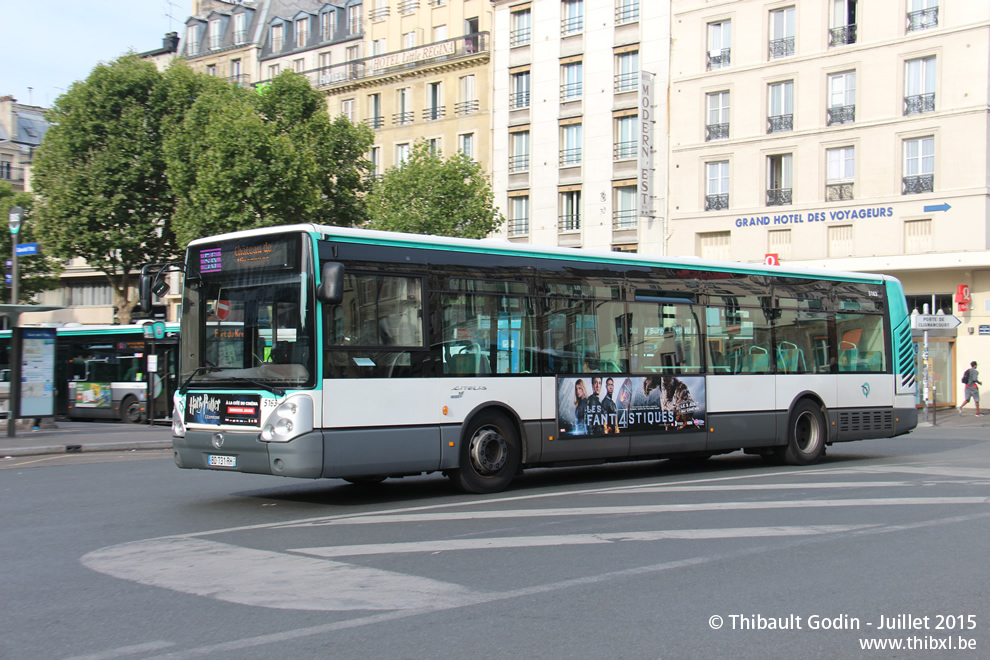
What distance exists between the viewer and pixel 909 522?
366 inches

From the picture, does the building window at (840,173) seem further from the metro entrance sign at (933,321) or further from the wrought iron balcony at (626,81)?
the wrought iron balcony at (626,81)

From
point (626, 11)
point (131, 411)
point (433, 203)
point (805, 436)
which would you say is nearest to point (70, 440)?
point (131, 411)

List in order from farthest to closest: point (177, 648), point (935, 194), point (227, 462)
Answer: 1. point (935, 194)
2. point (227, 462)
3. point (177, 648)

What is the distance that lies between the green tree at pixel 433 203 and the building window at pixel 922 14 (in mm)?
16761

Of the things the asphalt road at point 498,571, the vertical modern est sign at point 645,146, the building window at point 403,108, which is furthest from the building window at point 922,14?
the asphalt road at point 498,571

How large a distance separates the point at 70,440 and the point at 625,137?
2944 centimetres

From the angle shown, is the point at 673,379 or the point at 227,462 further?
the point at 673,379

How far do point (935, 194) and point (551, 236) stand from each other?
1714 cm

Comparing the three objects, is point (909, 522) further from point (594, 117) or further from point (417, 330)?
point (594, 117)

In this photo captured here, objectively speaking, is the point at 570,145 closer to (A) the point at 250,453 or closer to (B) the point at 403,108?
(B) the point at 403,108

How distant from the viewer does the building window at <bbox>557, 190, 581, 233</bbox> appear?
46.1 metres

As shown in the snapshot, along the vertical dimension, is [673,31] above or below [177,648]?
above

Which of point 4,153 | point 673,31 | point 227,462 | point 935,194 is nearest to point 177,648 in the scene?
point 227,462

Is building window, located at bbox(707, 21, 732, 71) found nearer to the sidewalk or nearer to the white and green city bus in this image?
the sidewalk
